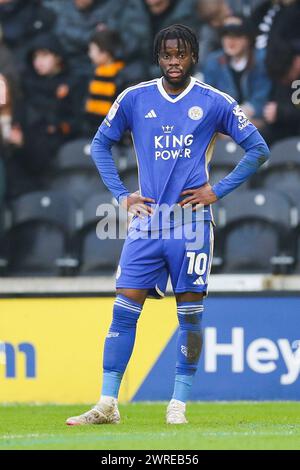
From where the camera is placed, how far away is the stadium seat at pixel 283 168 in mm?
10656

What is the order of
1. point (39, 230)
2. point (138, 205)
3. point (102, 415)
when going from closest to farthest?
point (102, 415)
point (138, 205)
point (39, 230)

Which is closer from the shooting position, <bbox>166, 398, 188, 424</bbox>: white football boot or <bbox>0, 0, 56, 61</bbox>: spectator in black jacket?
<bbox>166, 398, 188, 424</bbox>: white football boot

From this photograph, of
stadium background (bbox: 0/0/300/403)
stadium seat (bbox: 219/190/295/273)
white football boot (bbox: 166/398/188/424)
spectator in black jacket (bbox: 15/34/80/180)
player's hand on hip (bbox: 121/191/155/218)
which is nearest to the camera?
white football boot (bbox: 166/398/188/424)

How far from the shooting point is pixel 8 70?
11258 mm

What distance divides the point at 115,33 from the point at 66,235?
2.01m

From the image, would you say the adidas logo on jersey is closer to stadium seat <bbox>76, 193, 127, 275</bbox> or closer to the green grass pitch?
the green grass pitch

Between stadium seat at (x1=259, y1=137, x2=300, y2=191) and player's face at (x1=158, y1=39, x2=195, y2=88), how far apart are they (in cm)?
411

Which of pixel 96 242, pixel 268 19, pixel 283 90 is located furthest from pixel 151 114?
pixel 268 19

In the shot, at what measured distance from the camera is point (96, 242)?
1080 centimetres

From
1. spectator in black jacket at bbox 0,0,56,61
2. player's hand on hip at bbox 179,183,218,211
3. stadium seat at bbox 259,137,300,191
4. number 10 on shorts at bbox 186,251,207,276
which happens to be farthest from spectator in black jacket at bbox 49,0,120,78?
number 10 on shorts at bbox 186,251,207,276

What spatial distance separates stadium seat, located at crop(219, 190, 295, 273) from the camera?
33.7 feet

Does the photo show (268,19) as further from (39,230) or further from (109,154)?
(109,154)

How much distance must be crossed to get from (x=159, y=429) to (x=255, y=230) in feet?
14.8

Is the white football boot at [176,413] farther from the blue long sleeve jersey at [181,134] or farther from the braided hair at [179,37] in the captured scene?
the braided hair at [179,37]
